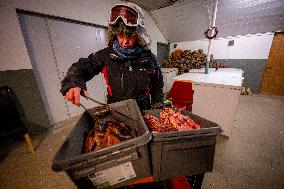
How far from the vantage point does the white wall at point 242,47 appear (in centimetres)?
606

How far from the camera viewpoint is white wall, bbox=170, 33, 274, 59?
19.9 feet

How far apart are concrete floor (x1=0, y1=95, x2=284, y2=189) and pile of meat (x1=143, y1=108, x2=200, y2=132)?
1.47 metres

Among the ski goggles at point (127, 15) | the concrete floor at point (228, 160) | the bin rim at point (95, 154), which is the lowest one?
the concrete floor at point (228, 160)

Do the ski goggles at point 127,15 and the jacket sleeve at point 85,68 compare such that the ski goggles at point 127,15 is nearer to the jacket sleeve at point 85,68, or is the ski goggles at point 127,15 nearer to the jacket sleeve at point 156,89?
the jacket sleeve at point 85,68

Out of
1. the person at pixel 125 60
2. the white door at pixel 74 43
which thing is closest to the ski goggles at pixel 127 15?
the person at pixel 125 60

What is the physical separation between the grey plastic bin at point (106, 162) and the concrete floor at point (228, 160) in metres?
1.74

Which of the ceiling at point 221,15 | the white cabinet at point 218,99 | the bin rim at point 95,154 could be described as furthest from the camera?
the ceiling at point 221,15

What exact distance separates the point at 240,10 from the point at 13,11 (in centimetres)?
627

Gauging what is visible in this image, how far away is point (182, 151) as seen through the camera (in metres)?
0.78

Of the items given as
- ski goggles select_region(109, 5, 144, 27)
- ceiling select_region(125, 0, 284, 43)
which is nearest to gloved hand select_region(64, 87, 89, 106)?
ski goggles select_region(109, 5, 144, 27)

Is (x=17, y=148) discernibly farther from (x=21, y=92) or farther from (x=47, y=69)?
(x=47, y=69)

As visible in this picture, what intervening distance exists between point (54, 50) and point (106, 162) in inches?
153

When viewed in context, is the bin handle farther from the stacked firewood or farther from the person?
the stacked firewood

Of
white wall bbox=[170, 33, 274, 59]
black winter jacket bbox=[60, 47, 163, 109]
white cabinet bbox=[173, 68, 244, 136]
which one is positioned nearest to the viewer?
black winter jacket bbox=[60, 47, 163, 109]
